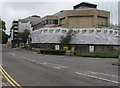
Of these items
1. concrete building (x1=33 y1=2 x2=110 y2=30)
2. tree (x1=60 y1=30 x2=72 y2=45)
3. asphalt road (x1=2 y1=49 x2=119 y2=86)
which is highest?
concrete building (x1=33 y1=2 x2=110 y2=30)

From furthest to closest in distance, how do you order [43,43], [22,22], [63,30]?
1. [22,22]
2. [43,43]
3. [63,30]

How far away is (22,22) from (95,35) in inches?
2104

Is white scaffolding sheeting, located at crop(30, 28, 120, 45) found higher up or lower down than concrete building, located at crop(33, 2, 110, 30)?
lower down

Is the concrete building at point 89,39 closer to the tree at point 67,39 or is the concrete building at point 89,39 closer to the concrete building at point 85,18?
the tree at point 67,39

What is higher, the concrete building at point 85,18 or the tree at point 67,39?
the concrete building at point 85,18

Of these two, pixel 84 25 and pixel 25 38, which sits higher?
pixel 84 25

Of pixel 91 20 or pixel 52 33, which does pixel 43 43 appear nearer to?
pixel 52 33

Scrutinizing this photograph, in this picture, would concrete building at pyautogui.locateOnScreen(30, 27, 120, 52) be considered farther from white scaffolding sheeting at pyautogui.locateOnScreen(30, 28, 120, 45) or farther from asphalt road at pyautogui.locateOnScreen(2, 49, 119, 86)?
asphalt road at pyautogui.locateOnScreen(2, 49, 119, 86)

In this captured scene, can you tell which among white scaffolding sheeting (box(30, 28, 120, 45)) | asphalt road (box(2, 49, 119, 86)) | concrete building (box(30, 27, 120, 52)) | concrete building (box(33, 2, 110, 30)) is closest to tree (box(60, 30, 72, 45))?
concrete building (box(30, 27, 120, 52))

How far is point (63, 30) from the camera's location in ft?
186

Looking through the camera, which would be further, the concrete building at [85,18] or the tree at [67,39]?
the concrete building at [85,18]

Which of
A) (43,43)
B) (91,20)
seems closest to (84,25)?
(91,20)

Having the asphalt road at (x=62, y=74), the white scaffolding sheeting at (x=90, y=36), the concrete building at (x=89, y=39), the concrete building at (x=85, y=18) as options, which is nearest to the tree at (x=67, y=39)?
Answer: the concrete building at (x=89, y=39)

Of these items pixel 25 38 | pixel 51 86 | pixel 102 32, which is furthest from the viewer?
pixel 25 38
